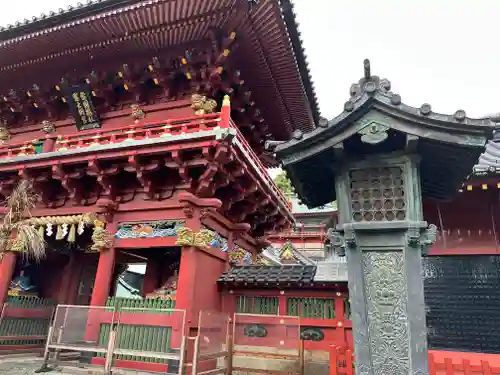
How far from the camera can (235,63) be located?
10.0m

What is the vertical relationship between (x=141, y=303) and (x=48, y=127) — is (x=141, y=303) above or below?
below

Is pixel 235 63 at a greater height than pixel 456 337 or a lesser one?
greater

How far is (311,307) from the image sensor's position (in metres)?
8.41

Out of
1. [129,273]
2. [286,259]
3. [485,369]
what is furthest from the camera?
[129,273]

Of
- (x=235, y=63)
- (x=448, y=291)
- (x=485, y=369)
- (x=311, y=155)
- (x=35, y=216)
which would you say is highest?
(x=235, y=63)

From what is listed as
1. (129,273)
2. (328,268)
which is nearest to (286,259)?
(129,273)

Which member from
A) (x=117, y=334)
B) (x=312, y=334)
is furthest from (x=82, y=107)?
(x=312, y=334)

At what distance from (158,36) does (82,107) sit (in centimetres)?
360

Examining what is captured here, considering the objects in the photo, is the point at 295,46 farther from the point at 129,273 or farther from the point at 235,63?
the point at 129,273

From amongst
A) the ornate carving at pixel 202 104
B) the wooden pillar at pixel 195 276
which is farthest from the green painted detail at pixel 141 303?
the ornate carving at pixel 202 104

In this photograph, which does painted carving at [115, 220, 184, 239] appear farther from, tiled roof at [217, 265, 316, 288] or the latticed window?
the latticed window

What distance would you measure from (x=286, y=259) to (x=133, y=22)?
48.5 ft

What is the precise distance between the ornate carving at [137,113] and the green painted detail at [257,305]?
5840mm

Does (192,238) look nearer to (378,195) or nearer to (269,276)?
(269,276)
